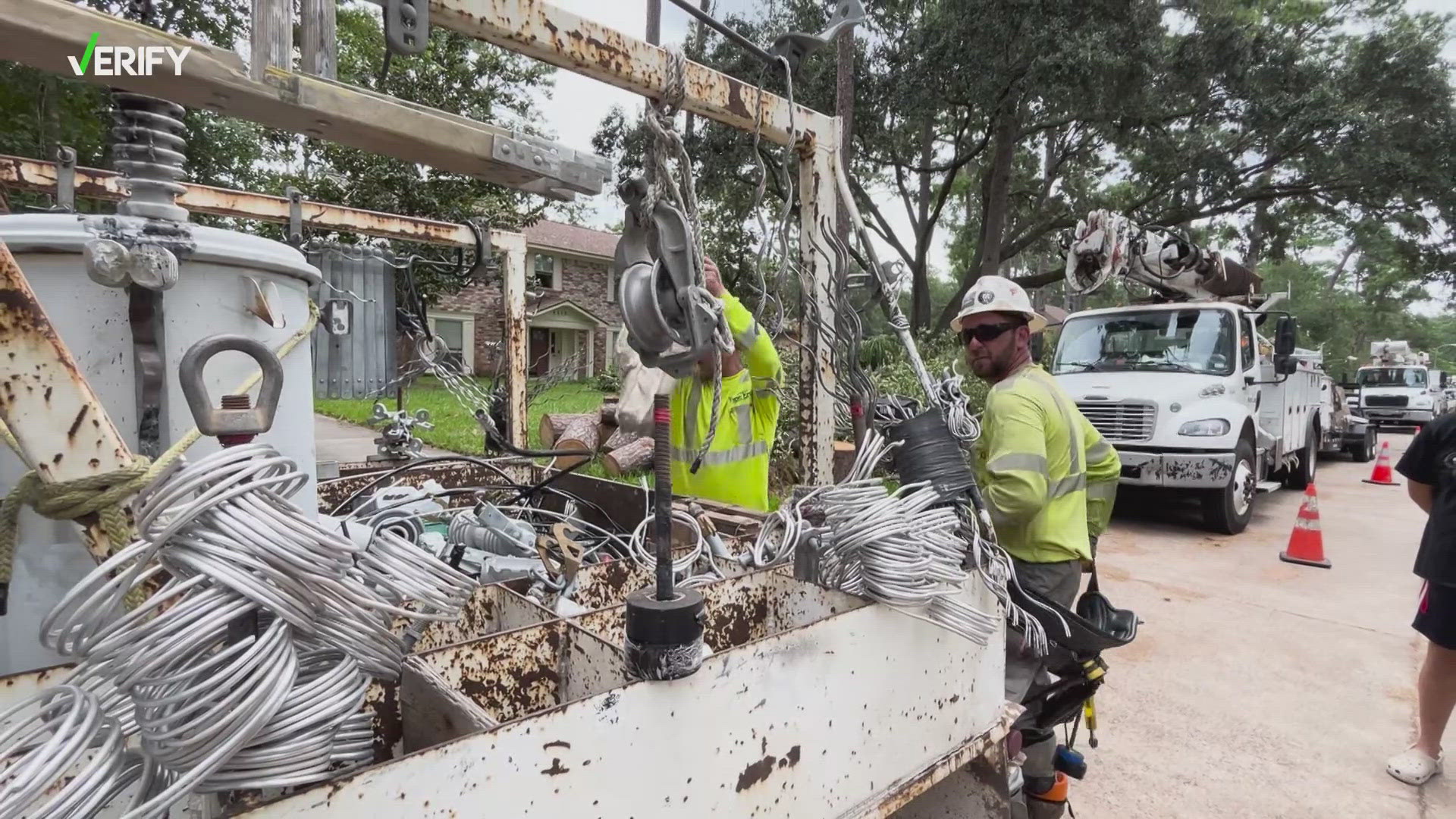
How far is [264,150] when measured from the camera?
48.3 feet

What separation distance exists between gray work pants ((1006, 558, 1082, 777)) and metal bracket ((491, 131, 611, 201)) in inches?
66.7

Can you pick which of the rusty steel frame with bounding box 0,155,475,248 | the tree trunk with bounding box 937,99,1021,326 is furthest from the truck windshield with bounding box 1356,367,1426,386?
the rusty steel frame with bounding box 0,155,475,248

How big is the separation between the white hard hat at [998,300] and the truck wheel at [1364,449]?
16191mm

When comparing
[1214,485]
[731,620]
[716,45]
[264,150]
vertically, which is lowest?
[1214,485]

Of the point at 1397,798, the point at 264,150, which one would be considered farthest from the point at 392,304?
the point at 264,150

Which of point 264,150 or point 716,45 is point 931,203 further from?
point 264,150

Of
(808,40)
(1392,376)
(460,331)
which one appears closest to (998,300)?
(808,40)

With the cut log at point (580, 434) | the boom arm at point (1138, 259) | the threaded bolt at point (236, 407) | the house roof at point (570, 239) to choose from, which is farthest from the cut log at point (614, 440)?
the house roof at point (570, 239)

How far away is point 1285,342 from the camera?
7.64 meters

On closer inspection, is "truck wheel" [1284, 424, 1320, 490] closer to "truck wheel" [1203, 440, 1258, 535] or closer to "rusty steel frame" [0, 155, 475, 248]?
"truck wheel" [1203, 440, 1258, 535]

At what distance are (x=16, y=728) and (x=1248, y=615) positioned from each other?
20.1 ft

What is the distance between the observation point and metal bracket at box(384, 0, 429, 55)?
4.88 feet

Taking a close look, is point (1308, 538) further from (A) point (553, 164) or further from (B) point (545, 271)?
(B) point (545, 271)

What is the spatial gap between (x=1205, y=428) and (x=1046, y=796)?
19.5ft
